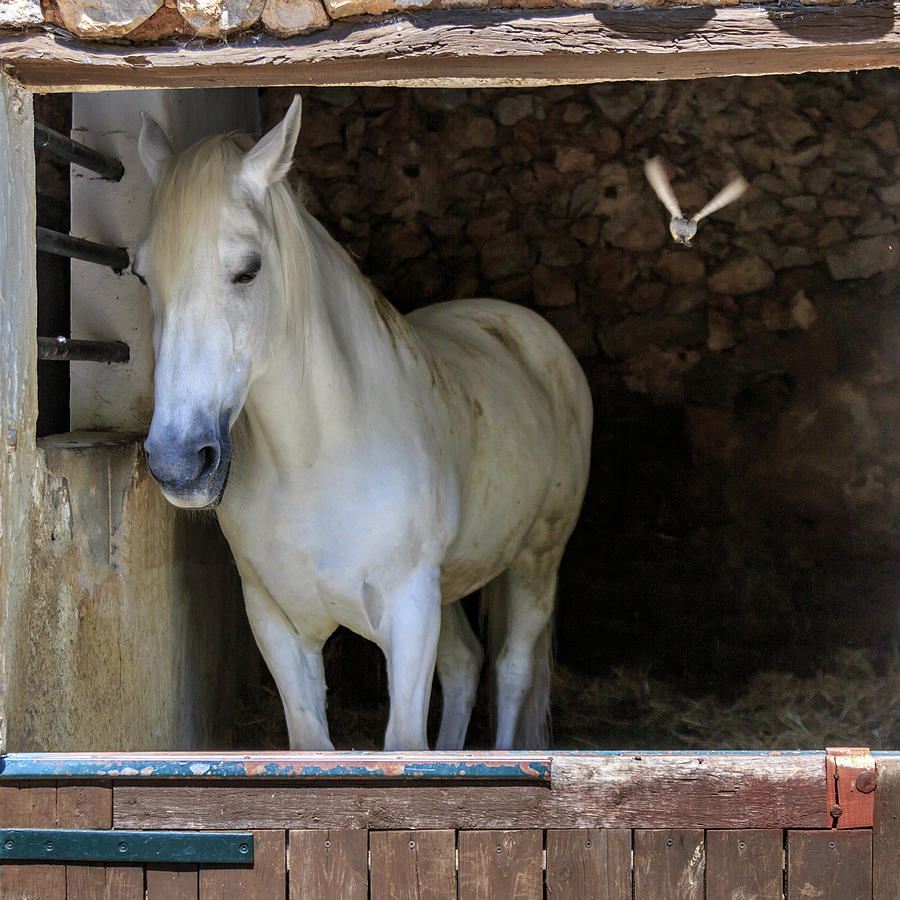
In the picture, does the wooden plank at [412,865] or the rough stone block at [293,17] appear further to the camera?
the wooden plank at [412,865]

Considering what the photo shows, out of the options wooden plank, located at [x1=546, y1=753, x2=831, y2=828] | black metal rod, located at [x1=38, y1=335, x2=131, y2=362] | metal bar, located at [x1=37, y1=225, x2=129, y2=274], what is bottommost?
wooden plank, located at [x1=546, y1=753, x2=831, y2=828]

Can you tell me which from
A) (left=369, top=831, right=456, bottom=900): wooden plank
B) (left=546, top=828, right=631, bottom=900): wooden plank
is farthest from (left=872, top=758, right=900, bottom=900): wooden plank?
(left=369, top=831, right=456, bottom=900): wooden plank

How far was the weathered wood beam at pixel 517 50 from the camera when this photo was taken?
207 centimetres

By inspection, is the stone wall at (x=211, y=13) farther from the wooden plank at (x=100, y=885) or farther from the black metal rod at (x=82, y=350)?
the wooden plank at (x=100, y=885)

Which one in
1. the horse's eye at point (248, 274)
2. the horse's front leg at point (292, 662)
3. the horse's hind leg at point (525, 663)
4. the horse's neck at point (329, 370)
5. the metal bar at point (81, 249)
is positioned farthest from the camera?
the horse's hind leg at point (525, 663)

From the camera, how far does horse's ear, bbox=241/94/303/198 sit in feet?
8.14

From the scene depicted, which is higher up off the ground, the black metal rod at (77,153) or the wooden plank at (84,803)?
the black metal rod at (77,153)

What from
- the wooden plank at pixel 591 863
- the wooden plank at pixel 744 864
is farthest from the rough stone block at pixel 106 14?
the wooden plank at pixel 744 864

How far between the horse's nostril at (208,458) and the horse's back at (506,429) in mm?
850

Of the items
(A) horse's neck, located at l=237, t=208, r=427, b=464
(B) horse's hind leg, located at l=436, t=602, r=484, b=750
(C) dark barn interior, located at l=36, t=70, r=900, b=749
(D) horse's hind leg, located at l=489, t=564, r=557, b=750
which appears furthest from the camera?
(C) dark barn interior, located at l=36, t=70, r=900, b=749

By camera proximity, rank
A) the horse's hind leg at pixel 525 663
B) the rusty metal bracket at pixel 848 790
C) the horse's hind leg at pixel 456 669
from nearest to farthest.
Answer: the rusty metal bracket at pixel 848 790 < the horse's hind leg at pixel 456 669 < the horse's hind leg at pixel 525 663

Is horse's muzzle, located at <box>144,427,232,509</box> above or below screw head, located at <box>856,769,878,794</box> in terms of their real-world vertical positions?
above

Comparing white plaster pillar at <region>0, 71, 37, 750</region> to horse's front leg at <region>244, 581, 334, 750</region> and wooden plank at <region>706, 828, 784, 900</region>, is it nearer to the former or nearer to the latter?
horse's front leg at <region>244, 581, 334, 750</region>

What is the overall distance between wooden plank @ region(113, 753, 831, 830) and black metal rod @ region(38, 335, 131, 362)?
3.73ft
